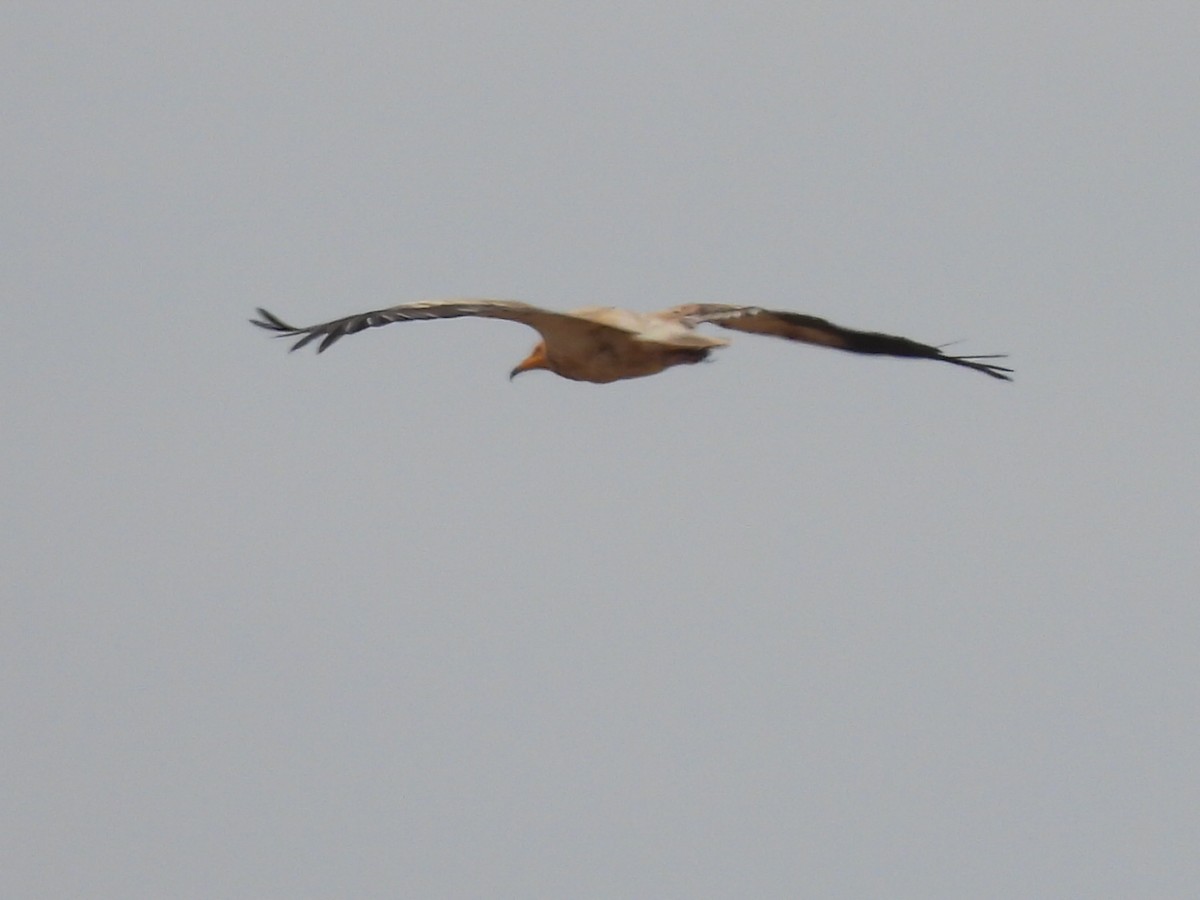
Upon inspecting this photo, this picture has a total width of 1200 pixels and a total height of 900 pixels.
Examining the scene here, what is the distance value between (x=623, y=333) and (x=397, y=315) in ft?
6.33

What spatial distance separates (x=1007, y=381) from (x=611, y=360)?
3161 millimetres

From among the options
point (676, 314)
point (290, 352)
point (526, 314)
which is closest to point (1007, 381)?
point (676, 314)

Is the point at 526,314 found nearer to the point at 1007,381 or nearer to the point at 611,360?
the point at 611,360

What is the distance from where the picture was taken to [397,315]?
1983 cm

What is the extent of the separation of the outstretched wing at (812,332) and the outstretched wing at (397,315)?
205 centimetres

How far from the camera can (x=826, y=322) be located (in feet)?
72.0

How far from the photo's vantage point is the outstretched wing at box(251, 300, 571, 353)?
19.6 meters

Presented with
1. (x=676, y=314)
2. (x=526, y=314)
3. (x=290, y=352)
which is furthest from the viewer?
(x=676, y=314)

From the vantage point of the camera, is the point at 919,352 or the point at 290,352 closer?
the point at 290,352

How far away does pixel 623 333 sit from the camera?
2088cm

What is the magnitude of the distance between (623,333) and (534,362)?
68.9 inches

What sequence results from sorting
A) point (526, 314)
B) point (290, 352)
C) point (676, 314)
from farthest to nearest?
point (676, 314)
point (526, 314)
point (290, 352)

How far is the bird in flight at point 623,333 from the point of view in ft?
65.1

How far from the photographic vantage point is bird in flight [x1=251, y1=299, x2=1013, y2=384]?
19828 millimetres
